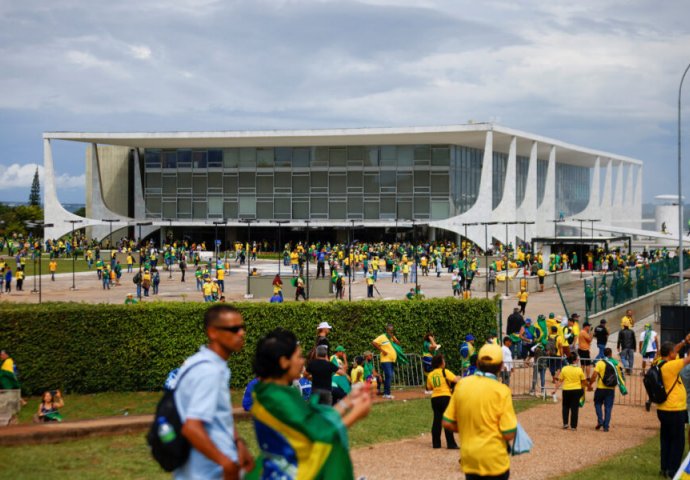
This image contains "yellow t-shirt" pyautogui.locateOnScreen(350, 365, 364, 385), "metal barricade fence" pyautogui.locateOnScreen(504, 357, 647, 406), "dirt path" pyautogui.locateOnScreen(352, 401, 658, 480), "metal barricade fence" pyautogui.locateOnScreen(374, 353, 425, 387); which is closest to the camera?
"dirt path" pyautogui.locateOnScreen(352, 401, 658, 480)

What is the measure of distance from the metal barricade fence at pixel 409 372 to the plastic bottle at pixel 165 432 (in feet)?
50.7

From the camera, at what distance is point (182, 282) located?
45.9 meters

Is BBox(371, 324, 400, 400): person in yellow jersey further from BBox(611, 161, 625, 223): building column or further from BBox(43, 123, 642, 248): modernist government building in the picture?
BBox(611, 161, 625, 223): building column

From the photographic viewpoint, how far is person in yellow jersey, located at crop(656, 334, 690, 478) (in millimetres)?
9227

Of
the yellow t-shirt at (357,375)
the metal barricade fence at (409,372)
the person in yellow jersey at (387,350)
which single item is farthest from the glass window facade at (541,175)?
the yellow t-shirt at (357,375)

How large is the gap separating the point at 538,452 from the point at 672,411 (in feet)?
9.08

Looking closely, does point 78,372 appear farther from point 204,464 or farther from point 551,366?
point 204,464

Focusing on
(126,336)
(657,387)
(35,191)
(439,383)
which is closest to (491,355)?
(657,387)

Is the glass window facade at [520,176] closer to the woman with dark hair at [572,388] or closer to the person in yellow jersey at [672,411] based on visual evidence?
the woman with dark hair at [572,388]

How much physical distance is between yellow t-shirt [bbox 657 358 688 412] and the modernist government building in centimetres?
6121

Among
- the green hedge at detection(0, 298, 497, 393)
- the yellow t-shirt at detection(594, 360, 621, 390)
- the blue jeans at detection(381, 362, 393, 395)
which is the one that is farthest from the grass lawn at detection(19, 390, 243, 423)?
the yellow t-shirt at detection(594, 360, 621, 390)

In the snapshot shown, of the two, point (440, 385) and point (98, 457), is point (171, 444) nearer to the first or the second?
point (98, 457)

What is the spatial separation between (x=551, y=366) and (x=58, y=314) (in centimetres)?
1022

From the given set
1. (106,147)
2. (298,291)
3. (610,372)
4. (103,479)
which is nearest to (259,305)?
(610,372)
